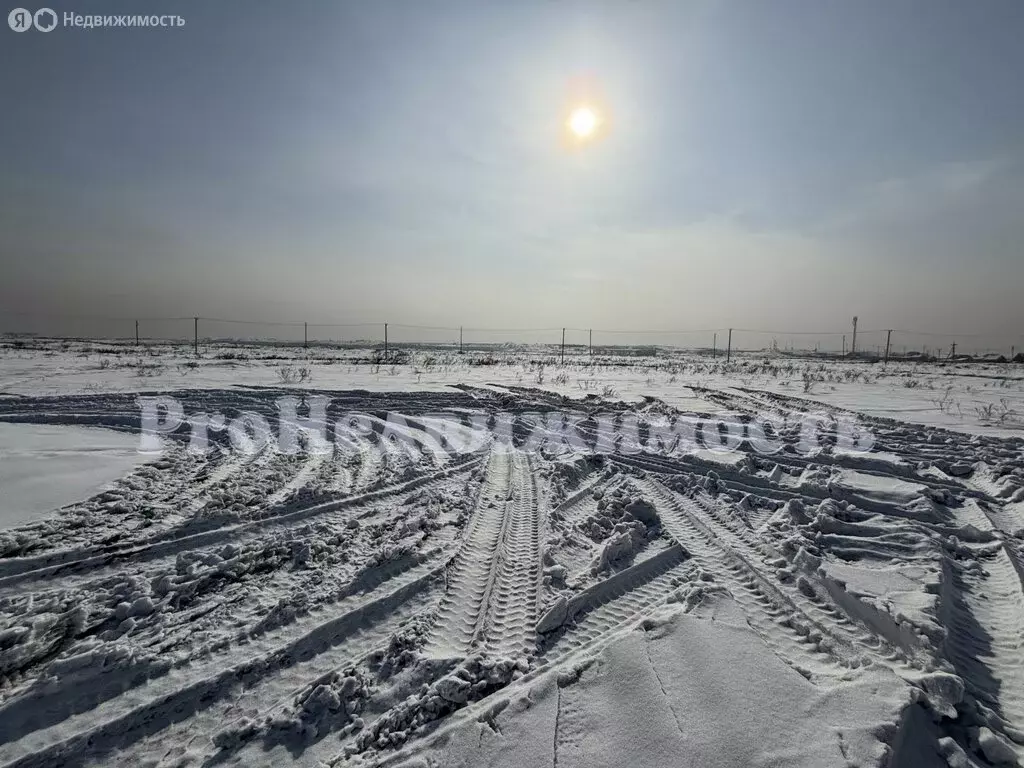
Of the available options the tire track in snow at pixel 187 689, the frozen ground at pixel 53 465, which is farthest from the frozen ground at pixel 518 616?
the frozen ground at pixel 53 465

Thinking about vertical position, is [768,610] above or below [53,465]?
below

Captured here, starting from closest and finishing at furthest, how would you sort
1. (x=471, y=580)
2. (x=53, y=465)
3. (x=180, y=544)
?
(x=471, y=580) → (x=180, y=544) → (x=53, y=465)

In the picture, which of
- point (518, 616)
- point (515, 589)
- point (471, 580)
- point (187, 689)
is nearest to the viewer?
point (187, 689)

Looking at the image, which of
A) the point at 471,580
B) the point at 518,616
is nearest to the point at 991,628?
the point at 518,616

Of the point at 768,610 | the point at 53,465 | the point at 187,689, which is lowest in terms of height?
the point at 187,689

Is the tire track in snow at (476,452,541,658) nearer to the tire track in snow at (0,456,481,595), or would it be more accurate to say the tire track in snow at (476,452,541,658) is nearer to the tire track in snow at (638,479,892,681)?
the tire track in snow at (638,479,892,681)

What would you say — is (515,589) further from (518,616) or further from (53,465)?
(53,465)

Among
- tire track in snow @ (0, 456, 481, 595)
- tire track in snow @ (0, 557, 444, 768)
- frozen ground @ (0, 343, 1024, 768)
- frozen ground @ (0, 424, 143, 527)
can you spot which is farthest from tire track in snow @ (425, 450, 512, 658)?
frozen ground @ (0, 424, 143, 527)

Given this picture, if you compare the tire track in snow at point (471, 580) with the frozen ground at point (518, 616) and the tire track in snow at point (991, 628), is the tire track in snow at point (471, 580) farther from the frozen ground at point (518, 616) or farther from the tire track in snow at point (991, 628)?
the tire track in snow at point (991, 628)

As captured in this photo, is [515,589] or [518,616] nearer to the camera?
[518,616]
